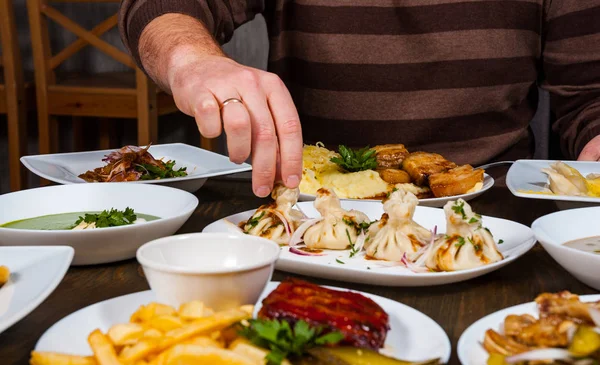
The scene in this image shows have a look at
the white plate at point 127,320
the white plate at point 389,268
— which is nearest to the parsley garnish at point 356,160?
the white plate at point 389,268

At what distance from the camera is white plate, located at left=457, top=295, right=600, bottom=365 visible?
2.92 feet

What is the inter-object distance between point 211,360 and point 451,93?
2.03 metres

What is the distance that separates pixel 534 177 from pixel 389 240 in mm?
779

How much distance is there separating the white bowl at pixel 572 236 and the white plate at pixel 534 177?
202 millimetres

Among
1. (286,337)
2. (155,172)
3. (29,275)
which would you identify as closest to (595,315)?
(286,337)

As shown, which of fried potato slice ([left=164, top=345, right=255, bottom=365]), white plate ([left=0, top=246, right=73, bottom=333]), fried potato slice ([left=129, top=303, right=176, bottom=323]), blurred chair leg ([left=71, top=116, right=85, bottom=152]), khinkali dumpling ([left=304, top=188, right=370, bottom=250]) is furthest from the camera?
Answer: blurred chair leg ([left=71, top=116, right=85, bottom=152])

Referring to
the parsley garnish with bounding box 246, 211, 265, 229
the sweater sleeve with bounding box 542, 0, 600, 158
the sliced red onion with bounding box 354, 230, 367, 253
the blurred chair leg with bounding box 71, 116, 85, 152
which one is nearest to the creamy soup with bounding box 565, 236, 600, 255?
the sliced red onion with bounding box 354, 230, 367, 253

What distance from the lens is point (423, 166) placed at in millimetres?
2045

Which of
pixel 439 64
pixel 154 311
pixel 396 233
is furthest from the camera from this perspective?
pixel 439 64

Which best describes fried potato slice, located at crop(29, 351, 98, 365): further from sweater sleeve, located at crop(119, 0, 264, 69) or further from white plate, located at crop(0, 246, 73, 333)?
sweater sleeve, located at crop(119, 0, 264, 69)

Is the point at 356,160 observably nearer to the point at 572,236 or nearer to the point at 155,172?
the point at 155,172

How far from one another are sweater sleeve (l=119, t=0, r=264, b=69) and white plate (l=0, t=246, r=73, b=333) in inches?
45.3

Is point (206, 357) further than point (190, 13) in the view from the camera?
No

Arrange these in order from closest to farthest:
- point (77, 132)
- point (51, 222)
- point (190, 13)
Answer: point (51, 222), point (190, 13), point (77, 132)
